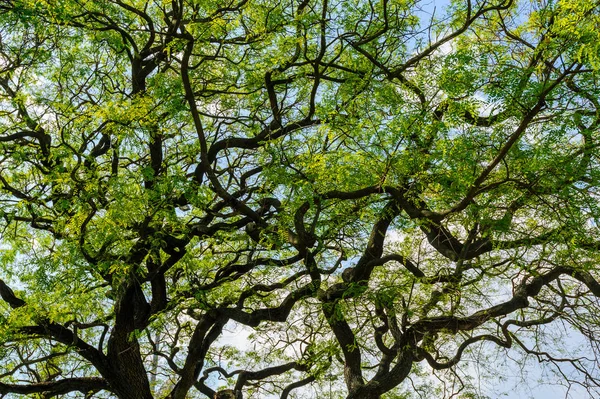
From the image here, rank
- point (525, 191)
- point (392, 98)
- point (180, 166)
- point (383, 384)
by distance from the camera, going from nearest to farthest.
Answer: point (525, 191)
point (392, 98)
point (383, 384)
point (180, 166)

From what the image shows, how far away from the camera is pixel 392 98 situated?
723 cm

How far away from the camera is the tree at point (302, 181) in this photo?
6305 mm

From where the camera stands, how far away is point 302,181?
6.44 meters

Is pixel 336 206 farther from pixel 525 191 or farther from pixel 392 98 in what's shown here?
pixel 525 191

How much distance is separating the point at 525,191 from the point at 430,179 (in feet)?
2.87

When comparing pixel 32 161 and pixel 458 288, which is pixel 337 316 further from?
pixel 32 161

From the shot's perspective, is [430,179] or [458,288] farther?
[458,288]

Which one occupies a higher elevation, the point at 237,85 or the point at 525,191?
the point at 237,85

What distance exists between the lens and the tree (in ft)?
20.7

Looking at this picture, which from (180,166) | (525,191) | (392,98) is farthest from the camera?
(180,166)

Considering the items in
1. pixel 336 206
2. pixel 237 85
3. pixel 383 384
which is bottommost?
pixel 383 384

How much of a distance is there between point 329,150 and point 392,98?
841 mm

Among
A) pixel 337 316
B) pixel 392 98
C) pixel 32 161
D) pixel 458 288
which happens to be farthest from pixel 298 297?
pixel 32 161

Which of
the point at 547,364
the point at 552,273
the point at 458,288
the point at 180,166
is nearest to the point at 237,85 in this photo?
the point at 180,166
